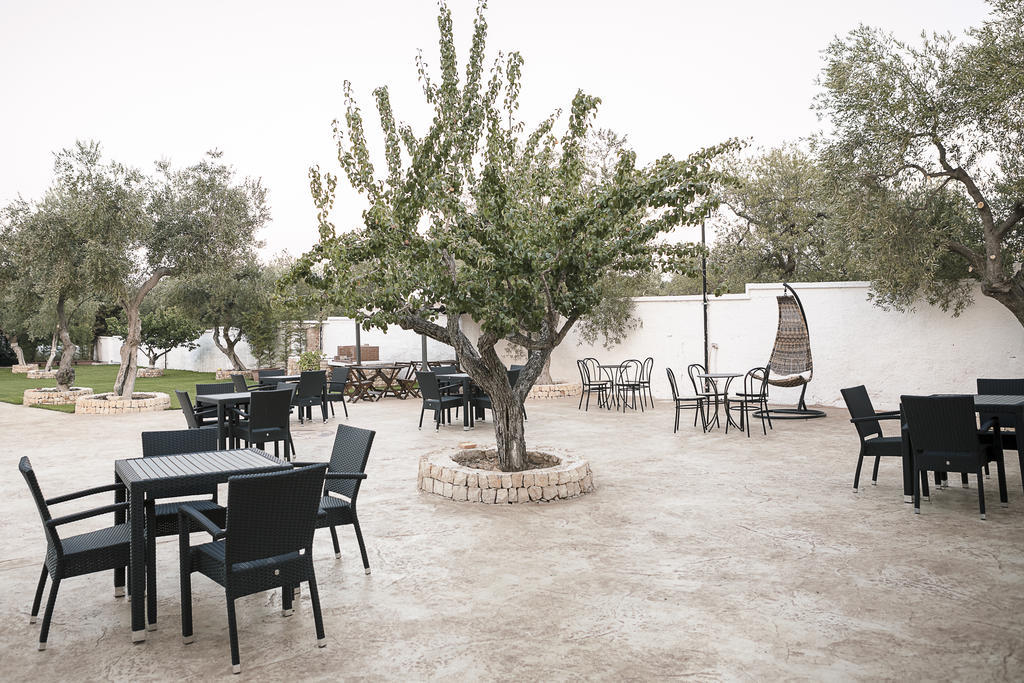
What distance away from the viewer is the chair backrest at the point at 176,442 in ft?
12.7

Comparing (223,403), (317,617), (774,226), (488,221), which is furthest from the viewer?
(774,226)

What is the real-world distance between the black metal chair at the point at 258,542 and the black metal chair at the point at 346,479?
2.24ft

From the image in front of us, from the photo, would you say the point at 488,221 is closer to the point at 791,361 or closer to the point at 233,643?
the point at 233,643

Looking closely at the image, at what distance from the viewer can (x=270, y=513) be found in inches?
109

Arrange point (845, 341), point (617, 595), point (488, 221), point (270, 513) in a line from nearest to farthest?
point (270, 513) → point (617, 595) → point (488, 221) → point (845, 341)

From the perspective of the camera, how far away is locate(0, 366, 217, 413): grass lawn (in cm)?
1573

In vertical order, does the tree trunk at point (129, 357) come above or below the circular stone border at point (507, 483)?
above

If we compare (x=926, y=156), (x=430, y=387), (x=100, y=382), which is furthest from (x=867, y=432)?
(x=100, y=382)

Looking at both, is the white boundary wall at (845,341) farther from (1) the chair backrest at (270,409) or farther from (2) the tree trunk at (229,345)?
(2) the tree trunk at (229,345)

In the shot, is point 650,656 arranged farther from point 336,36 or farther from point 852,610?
point 336,36

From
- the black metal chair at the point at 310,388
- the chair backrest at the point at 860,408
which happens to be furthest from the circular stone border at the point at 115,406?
the chair backrest at the point at 860,408

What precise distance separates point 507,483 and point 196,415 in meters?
3.79

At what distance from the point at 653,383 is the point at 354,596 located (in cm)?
1138

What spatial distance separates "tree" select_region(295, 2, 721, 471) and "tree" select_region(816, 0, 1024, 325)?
18.1 feet
